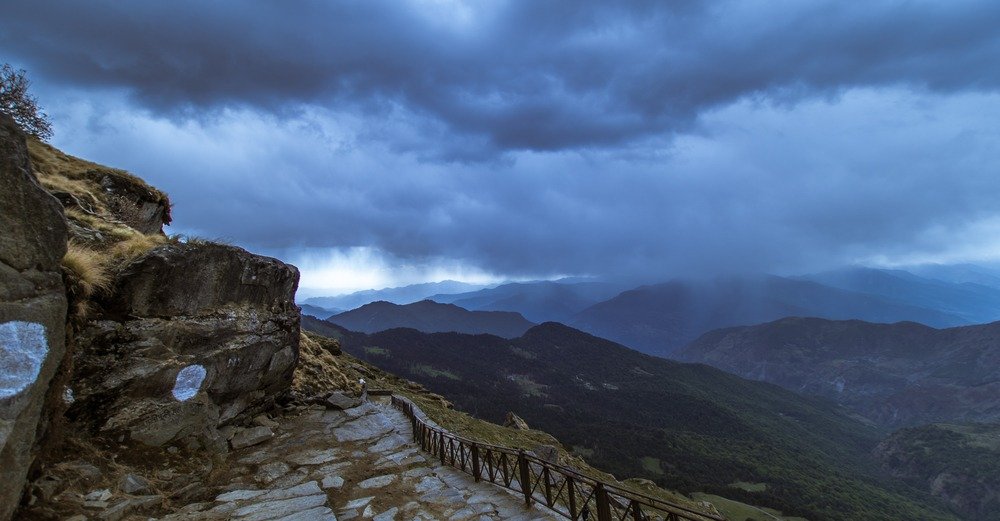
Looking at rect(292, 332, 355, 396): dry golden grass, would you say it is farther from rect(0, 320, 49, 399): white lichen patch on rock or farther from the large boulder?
rect(0, 320, 49, 399): white lichen patch on rock

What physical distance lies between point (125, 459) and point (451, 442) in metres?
8.54

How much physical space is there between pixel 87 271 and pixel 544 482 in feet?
43.4

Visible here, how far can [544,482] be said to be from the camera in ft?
39.1

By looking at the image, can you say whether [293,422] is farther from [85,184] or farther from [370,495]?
[85,184]

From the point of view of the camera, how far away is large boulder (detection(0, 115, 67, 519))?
728 cm

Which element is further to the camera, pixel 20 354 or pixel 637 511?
pixel 637 511

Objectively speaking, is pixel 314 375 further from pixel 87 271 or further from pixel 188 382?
pixel 87 271

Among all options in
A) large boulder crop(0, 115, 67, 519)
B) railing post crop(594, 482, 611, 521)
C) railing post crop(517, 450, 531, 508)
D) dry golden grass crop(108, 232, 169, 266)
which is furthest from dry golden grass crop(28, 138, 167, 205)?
railing post crop(594, 482, 611, 521)

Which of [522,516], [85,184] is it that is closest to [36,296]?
[522,516]

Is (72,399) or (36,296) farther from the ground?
(36,296)

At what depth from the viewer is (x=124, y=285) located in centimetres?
1280

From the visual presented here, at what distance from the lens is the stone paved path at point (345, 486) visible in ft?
33.5

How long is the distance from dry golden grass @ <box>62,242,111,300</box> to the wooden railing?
10590mm

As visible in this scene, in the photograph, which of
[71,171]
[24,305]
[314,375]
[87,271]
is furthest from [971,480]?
[71,171]
